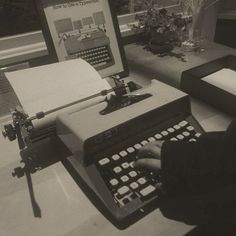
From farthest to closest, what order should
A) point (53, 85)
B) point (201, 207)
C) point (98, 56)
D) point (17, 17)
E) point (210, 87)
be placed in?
point (17, 17), point (98, 56), point (210, 87), point (53, 85), point (201, 207)

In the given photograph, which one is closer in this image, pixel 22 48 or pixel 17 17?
pixel 22 48

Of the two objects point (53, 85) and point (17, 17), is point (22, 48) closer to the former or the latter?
point (17, 17)

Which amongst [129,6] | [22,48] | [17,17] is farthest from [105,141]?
[129,6]

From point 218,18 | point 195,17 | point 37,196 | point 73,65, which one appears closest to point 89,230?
point 37,196

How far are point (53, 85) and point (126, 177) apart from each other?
0.39 m

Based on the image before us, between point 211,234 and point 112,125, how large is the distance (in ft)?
1.46

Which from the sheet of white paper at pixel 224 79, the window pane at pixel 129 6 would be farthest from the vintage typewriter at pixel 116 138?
the window pane at pixel 129 6

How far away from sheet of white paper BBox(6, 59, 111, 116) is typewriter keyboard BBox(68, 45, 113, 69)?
0.52ft

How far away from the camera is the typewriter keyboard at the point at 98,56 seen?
1169 millimetres

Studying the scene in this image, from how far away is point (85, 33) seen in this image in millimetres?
1158

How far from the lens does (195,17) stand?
155 centimetres

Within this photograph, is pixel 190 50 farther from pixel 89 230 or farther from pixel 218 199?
pixel 89 230

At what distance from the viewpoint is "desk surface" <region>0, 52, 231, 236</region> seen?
2.17 feet

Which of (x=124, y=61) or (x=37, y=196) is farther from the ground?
(x=124, y=61)
